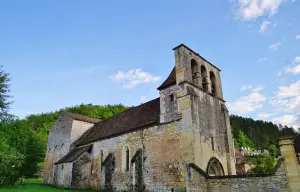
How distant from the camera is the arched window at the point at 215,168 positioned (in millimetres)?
17294

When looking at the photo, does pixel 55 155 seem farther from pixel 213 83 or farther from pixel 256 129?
pixel 256 129

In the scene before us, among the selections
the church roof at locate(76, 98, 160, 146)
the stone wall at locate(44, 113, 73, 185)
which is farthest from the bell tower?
the stone wall at locate(44, 113, 73, 185)

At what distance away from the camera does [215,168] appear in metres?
17.8

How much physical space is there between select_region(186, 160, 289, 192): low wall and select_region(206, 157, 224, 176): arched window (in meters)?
2.64

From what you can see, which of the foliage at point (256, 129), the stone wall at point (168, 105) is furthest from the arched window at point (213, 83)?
the foliage at point (256, 129)

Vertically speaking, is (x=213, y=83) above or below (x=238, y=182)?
above

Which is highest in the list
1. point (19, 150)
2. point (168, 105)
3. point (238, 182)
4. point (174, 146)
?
point (168, 105)

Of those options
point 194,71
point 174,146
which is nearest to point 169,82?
point 194,71

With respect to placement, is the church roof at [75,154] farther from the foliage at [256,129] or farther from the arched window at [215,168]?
the foliage at [256,129]

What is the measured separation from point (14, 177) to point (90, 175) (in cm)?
670

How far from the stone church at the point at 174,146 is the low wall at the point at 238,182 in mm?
45

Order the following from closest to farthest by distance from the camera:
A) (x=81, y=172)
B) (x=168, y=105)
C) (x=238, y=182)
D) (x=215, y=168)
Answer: (x=238, y=182)
(x=215, y=168)
(x=168, y=105)
(x=81, y=172)

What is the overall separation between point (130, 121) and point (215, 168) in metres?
8.80

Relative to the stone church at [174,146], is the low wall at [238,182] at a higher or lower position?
lower
